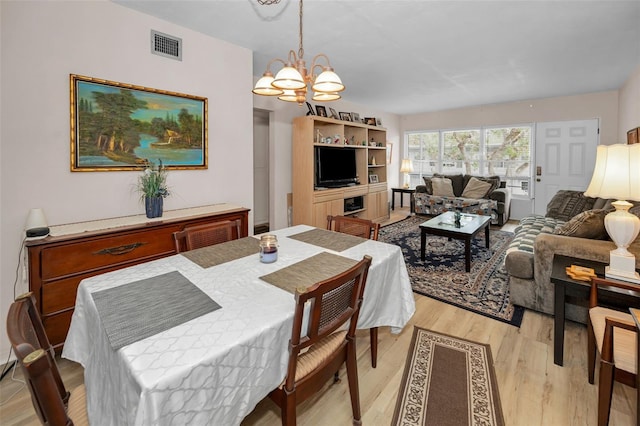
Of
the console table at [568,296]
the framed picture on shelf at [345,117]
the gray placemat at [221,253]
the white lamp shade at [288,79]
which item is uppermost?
the framed picture on shelf at [345,117]

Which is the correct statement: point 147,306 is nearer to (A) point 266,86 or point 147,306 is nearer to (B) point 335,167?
(A) point 266,86

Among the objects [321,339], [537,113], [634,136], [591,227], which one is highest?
[537,113]

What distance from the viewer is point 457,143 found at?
7.33 m

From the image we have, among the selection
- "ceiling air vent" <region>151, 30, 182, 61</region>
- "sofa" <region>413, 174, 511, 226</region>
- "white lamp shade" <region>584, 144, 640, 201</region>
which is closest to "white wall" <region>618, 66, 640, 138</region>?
"sofa" <region>413, 174, 511, 226</region>

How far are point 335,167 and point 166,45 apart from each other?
3.04 metres

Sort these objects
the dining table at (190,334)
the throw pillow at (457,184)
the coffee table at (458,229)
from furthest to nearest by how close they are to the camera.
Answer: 1. the throw pillow at (457,184)
2. the coffee table at (458,229)
3. the dining table at (190,334)

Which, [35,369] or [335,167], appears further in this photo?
[335,167]

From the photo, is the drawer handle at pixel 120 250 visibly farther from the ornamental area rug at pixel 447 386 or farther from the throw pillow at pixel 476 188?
the throw pillow at pixel 476 188

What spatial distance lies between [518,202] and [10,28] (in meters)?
7.90

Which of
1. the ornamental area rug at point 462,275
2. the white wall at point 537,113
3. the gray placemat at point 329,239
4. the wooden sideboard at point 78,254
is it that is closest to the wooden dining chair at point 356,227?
the gray placemat at point 329,239

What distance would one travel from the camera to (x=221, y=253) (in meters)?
1.86

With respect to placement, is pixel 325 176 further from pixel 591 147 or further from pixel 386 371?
pixel 591 147

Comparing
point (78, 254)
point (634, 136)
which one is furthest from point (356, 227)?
point (634, 136)

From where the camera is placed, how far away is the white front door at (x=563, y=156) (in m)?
5.72
